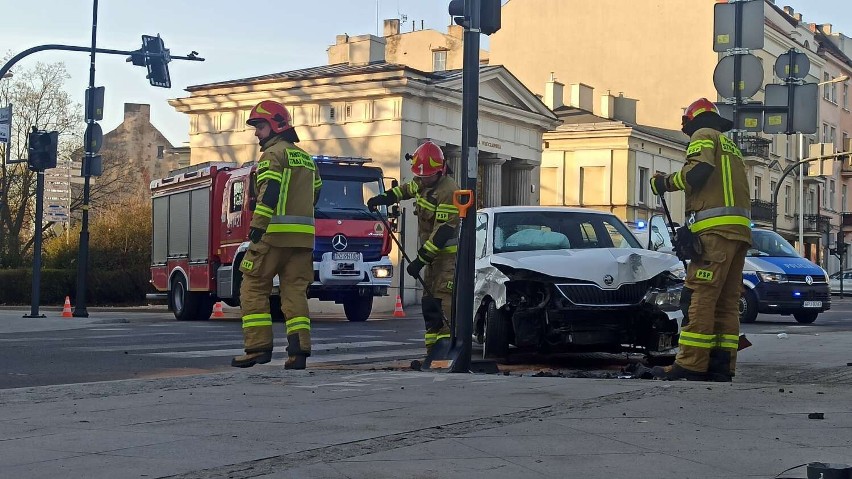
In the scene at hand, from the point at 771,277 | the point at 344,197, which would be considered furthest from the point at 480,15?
the point at 771,277

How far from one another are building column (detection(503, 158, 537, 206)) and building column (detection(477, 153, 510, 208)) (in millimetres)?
1378

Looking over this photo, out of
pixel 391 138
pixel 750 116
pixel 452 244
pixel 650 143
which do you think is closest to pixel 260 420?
pixel 452 244

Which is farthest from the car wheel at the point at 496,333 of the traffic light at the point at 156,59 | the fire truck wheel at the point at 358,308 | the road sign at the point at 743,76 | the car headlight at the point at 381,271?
the traffic light at the point at 156,59

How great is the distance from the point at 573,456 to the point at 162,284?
21170 millimetres

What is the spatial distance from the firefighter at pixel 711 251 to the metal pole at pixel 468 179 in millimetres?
1532

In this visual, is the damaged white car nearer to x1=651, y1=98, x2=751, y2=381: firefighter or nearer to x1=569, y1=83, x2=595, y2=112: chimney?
x1=651, y1=98, x2=751, y2=381: firefighter

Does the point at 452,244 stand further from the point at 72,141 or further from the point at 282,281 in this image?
the point at 72,141

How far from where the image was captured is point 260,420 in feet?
21.8

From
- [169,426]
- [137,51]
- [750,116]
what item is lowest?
[169,426]

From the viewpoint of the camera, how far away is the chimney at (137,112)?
82.8 metres

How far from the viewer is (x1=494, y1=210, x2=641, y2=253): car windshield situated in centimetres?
1202

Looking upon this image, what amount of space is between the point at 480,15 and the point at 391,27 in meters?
57.1

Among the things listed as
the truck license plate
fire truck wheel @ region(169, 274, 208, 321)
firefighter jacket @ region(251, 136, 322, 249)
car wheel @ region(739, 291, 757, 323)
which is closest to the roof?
car wheel @ region(739, 291, 757, 323)

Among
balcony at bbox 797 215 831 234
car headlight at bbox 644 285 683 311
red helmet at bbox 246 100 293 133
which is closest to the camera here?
red helmet at bbox 246 100 293 133
